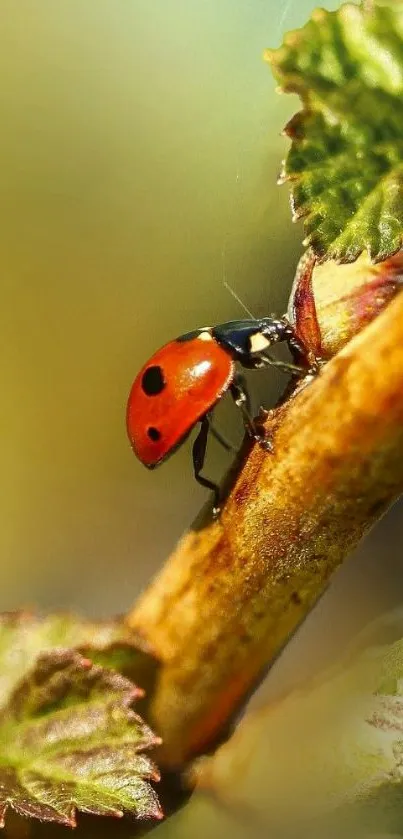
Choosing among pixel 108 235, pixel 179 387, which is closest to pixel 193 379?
pixel 179 387

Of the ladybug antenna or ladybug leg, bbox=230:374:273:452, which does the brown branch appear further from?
the ladybug antenna

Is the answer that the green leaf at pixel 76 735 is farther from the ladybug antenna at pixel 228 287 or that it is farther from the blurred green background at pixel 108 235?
the ladybug antenna at pixel 228 287

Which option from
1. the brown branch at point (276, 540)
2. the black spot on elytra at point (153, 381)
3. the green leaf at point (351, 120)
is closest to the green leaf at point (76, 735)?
the brown branch at point (276, 540)

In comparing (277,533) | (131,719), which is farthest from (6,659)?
(277,533)

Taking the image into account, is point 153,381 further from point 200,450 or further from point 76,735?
point 76,735

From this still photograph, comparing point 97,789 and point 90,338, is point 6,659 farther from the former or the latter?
point 90,338

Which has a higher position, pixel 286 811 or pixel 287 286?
pixel 287 286
